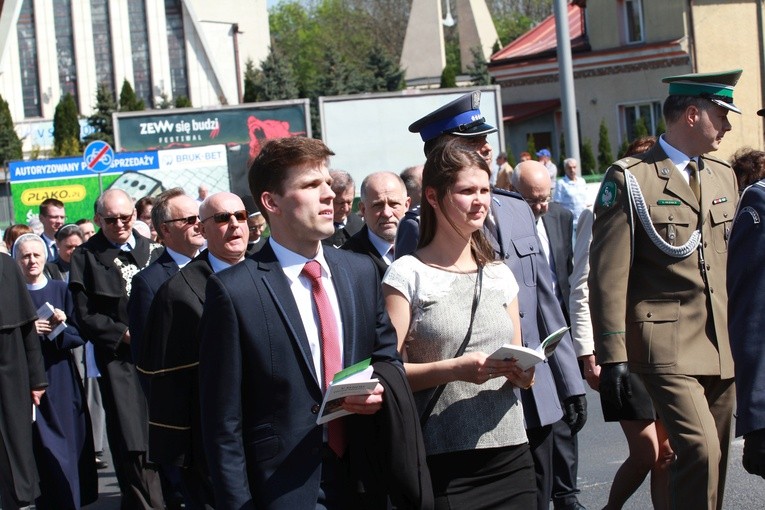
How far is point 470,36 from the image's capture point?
78.8 m

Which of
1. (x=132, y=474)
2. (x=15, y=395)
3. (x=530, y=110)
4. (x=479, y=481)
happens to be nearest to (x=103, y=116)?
(x=530, y=110)

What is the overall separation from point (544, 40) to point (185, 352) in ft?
152

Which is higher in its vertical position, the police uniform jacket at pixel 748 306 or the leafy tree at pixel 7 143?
the leafy tree at pixel 7 143

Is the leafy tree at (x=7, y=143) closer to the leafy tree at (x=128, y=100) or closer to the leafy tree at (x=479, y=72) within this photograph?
the leafy tree at (x=128, y=100)

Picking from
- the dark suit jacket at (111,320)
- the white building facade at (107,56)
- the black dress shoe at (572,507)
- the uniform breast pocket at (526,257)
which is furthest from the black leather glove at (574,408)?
the white building facade at (107,56)

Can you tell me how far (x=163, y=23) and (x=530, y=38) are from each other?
74.0 ft

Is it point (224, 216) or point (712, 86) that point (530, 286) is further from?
point (224, 216)

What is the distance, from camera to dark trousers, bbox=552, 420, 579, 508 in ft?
22.0

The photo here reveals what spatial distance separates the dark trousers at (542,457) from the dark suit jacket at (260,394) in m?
1.59

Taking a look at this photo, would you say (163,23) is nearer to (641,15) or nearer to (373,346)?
(641,15)

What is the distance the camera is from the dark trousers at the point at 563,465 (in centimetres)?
671

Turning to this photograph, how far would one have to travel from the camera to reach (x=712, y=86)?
5.52 metres

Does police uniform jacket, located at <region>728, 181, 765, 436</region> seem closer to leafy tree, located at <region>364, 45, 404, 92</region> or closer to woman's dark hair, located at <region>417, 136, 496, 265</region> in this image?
woman's dark hair, located at <region>417, 136, 496, 265</region>

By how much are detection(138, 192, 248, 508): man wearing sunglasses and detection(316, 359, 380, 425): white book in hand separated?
1348mm
